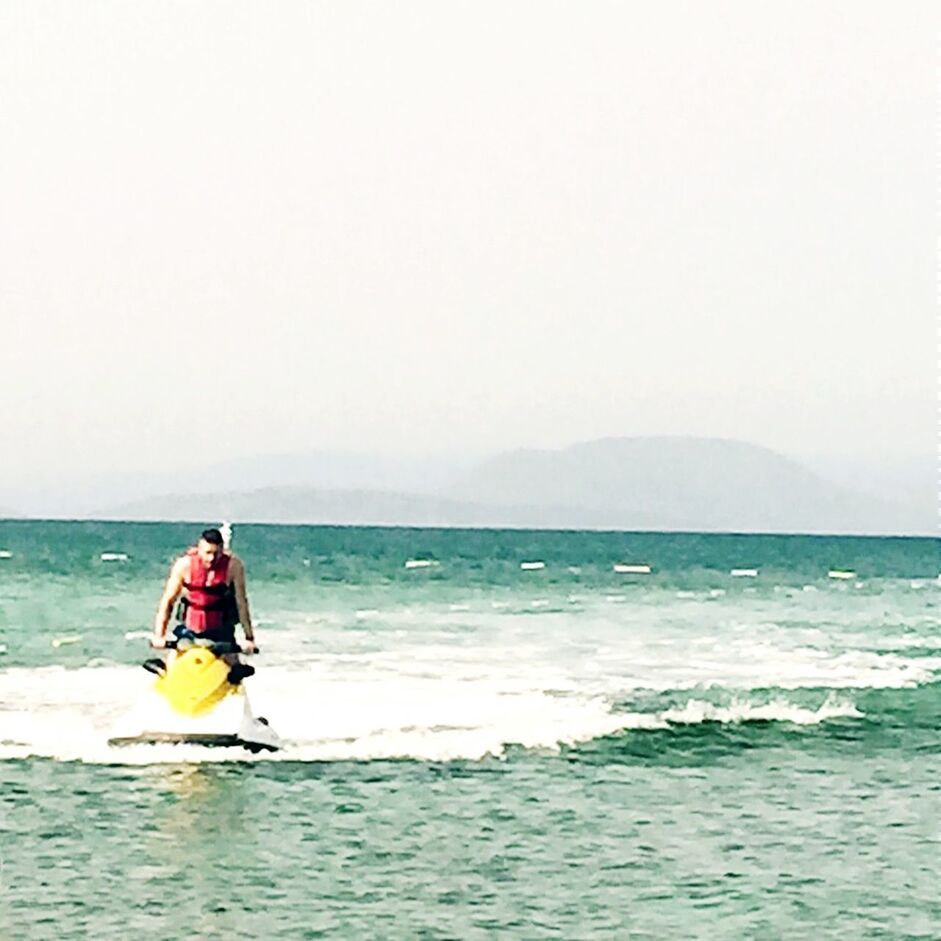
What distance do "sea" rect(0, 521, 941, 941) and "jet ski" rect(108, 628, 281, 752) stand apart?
20 centimetres

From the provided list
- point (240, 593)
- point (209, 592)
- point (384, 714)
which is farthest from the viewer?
point (384, 714)

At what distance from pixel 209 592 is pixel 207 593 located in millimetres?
20

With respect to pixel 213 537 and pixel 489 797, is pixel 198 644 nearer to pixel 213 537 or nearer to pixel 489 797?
pixel 213 537

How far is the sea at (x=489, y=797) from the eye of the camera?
45.6 ft

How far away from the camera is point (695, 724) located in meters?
24.3

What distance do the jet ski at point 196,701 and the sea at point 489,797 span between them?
200 millimetres

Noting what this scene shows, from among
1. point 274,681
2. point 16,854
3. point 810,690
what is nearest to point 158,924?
point 16,854

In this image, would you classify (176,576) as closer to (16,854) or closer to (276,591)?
(16,854)

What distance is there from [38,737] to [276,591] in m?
41.7

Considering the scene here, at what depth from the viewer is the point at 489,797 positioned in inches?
722

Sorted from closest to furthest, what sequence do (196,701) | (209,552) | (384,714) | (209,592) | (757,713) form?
(209,552) → (209,592) → (196,701) → (384,714) → (757,713)

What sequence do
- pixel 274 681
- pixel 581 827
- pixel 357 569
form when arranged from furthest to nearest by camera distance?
1. pixel 357 569
2. pixel 274 681
3. pixel 581 827

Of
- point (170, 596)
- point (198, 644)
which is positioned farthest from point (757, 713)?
point (170, 596)

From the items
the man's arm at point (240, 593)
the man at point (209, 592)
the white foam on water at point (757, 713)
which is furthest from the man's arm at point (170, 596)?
the white foam on water at point (757, 713)
